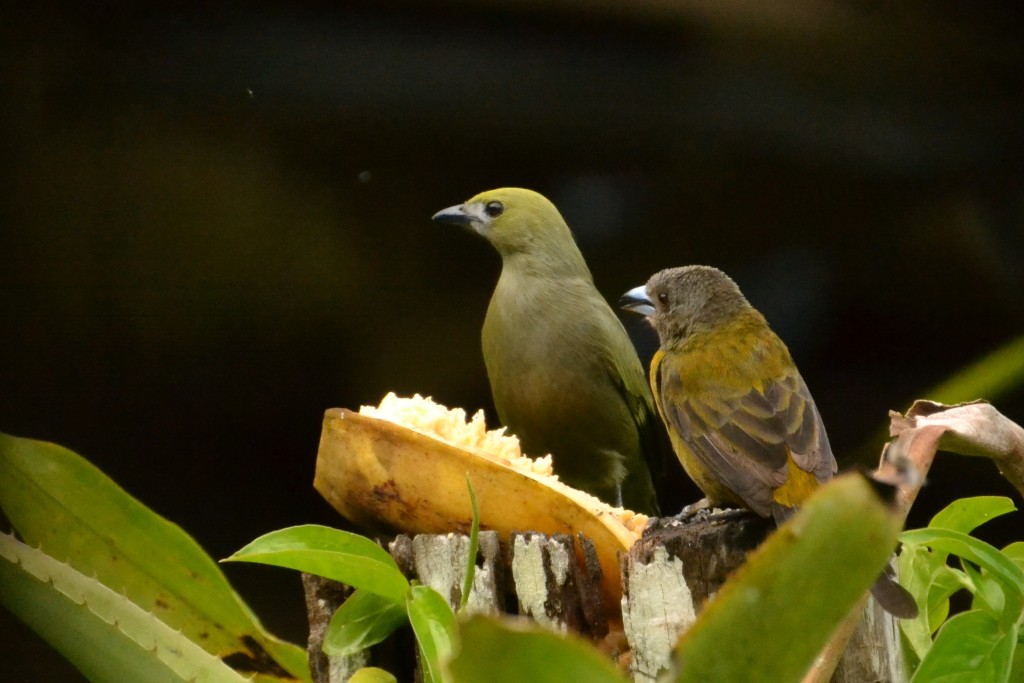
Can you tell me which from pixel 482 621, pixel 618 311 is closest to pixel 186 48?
pixel 618 311

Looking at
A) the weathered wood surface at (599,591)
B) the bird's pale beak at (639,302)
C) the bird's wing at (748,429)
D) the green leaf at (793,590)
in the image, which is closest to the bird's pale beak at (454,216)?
the bird's pale beak at (639,302)

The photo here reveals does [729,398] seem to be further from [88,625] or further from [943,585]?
[88,625]

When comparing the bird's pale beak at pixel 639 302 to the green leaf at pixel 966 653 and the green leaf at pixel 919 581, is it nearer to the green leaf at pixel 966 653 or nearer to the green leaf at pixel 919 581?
the green leaf at pixel 919 581

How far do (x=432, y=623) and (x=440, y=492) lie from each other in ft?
1.58

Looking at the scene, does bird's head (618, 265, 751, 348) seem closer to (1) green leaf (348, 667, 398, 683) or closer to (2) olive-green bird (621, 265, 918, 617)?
(2) olive-green bird (621, 265, 918, 617)

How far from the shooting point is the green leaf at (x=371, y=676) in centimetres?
130

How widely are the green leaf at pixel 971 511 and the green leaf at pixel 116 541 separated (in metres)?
0.92

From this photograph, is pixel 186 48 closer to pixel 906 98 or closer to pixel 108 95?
pixel 108 95

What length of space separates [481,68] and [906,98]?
889mm

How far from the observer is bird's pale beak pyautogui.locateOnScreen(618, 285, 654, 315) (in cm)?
196

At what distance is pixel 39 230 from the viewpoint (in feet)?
6.27

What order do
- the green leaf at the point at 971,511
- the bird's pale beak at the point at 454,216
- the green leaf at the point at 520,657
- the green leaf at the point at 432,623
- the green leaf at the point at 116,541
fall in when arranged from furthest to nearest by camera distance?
the bird's pale beak at the point at 454,216 < the green leaf at the point at 116,541 < the green leaf at the point at 971,511 < the green leaf at the point at 432,623 < the green leaf at the point at 520,657

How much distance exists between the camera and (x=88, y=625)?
1.10m

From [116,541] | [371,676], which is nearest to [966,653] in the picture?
[371,676]
